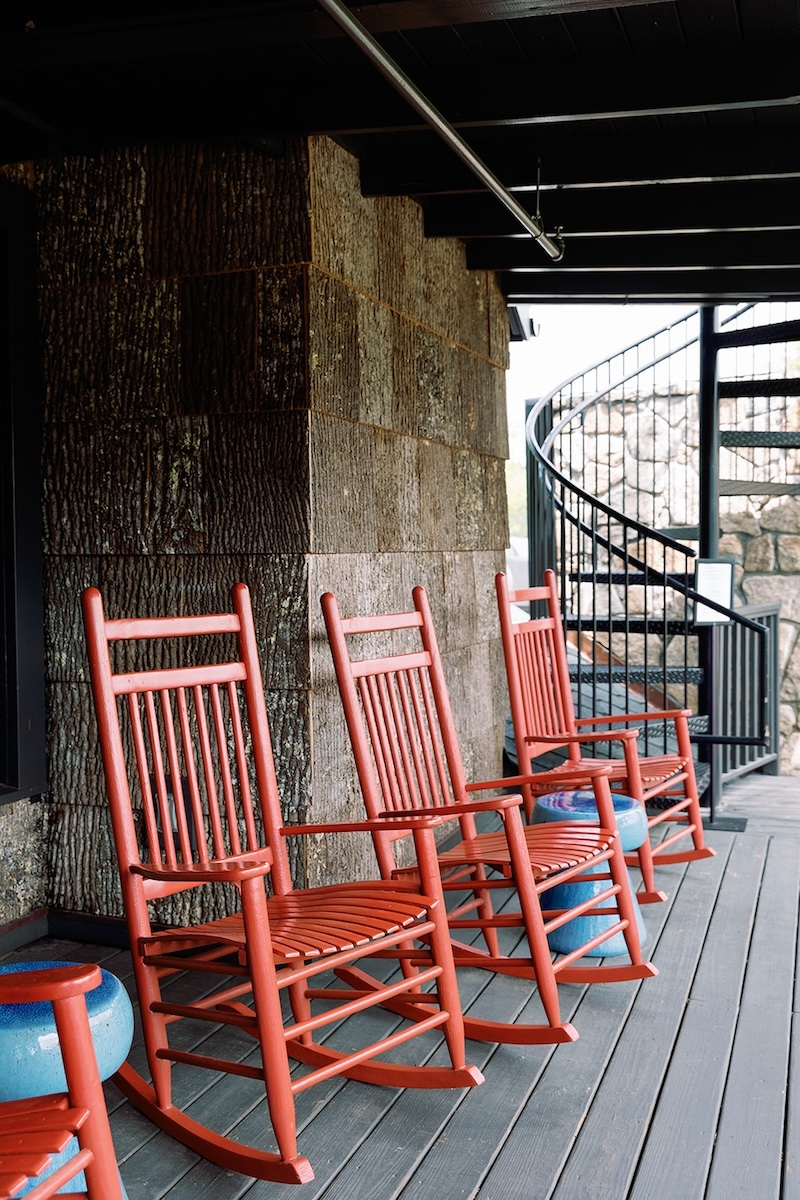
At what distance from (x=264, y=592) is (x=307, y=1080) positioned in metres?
1.52

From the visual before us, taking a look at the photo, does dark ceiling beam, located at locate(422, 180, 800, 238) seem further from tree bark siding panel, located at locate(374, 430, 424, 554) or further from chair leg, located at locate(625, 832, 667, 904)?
chair leg, located at locate(625, 832, 667, 904)

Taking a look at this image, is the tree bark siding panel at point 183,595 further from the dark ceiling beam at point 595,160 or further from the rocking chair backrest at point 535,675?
the dark ceiling beam at point 595,160

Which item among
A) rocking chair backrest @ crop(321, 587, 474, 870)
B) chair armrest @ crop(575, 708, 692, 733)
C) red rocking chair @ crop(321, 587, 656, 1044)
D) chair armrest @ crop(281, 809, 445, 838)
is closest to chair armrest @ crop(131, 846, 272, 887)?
chair armrest @ crop(281, 809, 445, 838)

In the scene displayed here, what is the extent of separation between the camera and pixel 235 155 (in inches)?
129

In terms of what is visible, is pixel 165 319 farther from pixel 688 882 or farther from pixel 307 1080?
pixel 688 882

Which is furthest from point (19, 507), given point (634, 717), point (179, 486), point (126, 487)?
point (634, 717)

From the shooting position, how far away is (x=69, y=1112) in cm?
144

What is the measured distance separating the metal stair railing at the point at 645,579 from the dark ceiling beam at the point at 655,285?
2.87 ft

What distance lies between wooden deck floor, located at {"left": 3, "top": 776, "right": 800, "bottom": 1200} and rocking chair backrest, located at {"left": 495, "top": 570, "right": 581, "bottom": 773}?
2.87 feet

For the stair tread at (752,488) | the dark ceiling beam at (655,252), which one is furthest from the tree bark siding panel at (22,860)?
the stair tread at (752,488)

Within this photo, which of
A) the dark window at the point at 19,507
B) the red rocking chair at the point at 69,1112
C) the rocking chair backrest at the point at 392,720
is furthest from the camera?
the dark window at the point at 19,507

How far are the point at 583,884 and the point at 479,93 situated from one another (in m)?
2.27

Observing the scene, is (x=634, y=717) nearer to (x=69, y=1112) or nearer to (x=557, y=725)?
(x=557, y=725)

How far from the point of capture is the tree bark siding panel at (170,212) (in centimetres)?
322
